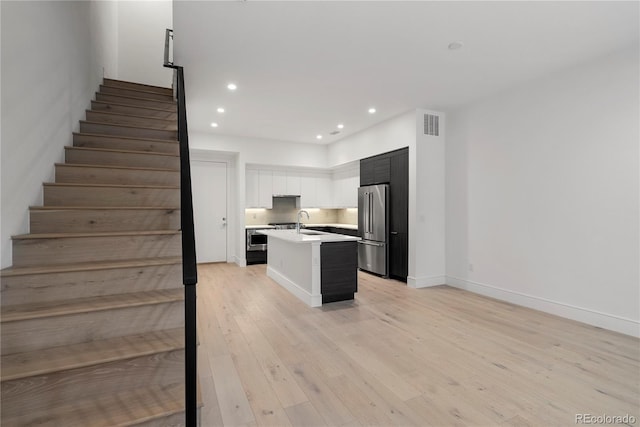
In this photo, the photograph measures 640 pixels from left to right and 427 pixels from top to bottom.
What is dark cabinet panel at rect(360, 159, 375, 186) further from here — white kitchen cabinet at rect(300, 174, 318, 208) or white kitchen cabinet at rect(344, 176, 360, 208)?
white kitchen cabinet at rect(300, 174, 318, 208)

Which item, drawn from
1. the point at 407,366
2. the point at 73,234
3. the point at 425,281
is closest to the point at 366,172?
the point at 425,281

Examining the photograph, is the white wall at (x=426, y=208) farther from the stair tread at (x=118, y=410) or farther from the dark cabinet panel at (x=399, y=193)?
the stair tread at (x=118, y=410)

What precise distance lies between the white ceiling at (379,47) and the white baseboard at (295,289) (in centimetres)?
276

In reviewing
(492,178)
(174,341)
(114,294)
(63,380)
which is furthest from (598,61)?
(63,380)

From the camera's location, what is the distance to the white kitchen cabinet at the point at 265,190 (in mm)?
7162

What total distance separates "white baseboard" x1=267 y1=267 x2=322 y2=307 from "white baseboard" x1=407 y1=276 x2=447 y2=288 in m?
1.76

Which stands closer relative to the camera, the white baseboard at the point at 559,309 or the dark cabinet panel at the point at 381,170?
the white baseboard at the point at 559,309

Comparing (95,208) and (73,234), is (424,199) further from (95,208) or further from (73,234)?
(73,234)

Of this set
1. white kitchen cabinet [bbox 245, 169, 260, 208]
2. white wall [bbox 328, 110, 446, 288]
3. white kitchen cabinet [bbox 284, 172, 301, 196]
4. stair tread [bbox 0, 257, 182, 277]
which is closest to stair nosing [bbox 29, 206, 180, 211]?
stair tread [bbox 0, 257, 182, 277]

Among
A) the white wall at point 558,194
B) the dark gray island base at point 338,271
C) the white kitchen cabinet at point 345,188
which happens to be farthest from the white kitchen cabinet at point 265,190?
the white wall at point 558,194

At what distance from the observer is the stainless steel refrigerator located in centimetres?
547

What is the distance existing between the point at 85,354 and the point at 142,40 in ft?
20.8

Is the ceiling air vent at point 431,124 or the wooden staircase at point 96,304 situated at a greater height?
the ceiling air vent at point 431,124

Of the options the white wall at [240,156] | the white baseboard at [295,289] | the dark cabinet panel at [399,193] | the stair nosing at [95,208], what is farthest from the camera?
the white wall at [240,156]
